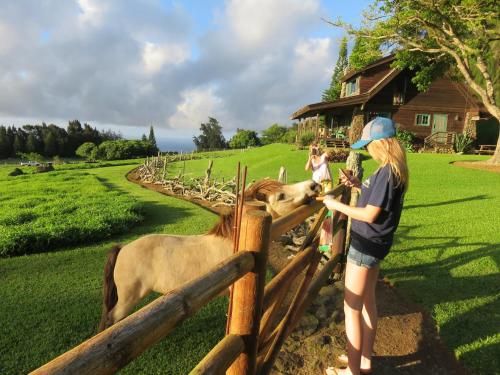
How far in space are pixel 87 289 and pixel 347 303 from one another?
13.9 feet

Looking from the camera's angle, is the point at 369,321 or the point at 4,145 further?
the point at 4,145

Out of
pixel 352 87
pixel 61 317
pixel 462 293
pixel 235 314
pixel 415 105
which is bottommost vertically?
pixel 61 317

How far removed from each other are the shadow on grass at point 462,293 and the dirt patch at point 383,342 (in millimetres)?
201

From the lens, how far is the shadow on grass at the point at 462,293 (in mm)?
3894

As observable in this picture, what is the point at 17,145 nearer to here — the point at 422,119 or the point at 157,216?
the point at 157,216

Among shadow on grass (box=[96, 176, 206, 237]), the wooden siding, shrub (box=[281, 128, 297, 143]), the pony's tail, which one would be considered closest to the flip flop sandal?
the pony's tail

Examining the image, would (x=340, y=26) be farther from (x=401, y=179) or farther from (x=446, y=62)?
(x=401, y=179)

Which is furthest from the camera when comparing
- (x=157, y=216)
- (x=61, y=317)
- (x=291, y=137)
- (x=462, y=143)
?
(x=291, y=137)

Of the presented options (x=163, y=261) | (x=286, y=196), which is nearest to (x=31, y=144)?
(x=163, y=261)

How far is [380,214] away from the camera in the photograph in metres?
2.45

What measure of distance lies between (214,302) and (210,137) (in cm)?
8664

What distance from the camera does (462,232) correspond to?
7883 millimetres

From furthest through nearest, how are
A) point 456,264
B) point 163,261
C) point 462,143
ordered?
point 462,143
point 456,264
point 163,261

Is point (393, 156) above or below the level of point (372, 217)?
above
